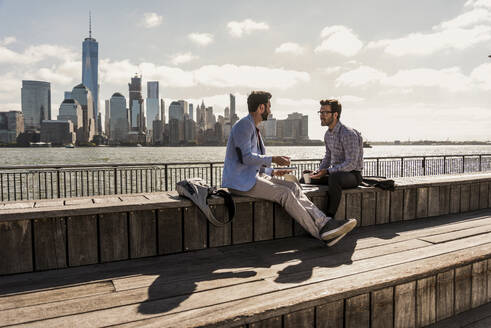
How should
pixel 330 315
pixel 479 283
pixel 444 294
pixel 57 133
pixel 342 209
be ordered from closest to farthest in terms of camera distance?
pixel 330 315
pixel 444 294
pixel 479 283
pixel 342 209
pixel 57 133

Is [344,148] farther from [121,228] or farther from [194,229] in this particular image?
[121,228]

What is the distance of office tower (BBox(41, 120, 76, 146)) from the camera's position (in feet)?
419

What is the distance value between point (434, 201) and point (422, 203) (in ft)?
0.75

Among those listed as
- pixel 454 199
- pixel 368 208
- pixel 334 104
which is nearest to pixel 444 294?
pixel 368 208

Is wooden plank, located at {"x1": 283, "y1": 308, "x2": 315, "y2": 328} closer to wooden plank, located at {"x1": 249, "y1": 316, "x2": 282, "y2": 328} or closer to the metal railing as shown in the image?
wooden plank, located at {"x1": 249, "y1": 316, "x2": 282, "y2": 328}

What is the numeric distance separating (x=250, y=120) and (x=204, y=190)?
2.82 ft

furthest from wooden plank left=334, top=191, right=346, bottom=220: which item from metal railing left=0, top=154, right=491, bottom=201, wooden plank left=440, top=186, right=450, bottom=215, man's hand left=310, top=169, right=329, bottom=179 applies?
metal railing left=0, top=154, right=491, bottom=201

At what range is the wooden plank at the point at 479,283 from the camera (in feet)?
9.46

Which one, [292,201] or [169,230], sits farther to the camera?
[292,201]

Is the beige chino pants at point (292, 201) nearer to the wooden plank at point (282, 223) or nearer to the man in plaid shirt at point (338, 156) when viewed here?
the wooden plank at point (282, 223)

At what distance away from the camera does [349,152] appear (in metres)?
4.25

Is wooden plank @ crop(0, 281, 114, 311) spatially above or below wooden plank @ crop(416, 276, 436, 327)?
above

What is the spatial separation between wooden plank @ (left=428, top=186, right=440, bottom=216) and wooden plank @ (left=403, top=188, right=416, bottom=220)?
30 centimetres

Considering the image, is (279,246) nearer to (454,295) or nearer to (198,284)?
(198,284)
